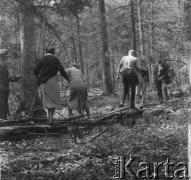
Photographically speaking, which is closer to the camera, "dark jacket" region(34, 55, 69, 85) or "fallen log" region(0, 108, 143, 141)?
"fallen log" region(0, 108, 143, 141)

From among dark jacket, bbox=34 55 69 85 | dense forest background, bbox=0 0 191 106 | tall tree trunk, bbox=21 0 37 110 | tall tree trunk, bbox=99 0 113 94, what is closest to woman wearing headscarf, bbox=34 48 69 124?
dark jacket, bbox=34 55 69 85

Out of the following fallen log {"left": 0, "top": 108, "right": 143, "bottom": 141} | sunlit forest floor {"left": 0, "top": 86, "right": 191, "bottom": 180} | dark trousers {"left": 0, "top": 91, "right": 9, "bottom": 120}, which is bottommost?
sunlit forest floor {"left": 0, "top": 86, "right": 191, "bottom": 180}

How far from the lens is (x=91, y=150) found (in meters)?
6.37

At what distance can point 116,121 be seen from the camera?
352 inches

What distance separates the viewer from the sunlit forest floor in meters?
5.27

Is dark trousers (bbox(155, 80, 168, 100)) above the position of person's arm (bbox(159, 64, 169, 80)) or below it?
below

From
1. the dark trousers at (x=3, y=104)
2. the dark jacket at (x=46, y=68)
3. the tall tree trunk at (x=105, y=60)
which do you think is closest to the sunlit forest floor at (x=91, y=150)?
the dark jacket at (x=46, y=68)

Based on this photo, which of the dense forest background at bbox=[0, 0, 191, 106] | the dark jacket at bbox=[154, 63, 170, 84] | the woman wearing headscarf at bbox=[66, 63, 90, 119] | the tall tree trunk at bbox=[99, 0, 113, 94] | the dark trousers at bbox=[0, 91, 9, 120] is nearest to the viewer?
the dense forest background at bbox=[0, 0, 191, 106]

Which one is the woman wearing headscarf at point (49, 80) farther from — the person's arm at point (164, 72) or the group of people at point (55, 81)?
the person's arm at point (164, 72)

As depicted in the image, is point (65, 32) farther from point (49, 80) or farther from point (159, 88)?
point (49, 80)

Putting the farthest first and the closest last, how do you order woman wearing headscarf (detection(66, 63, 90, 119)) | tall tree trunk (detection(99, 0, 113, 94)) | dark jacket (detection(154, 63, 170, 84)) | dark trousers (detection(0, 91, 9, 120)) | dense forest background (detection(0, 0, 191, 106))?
tall tree trunk (detection(99, 0, 113, 94))
dark jacket (detection(154, 63, 170, 84))
dark trousers (detection(0, 91, 9, 120))
woman wearing headscarf (detection(66, 63, 90, 119))
dense forest background (detection(0, 0, 191, 106))

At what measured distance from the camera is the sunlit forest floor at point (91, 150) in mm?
5271

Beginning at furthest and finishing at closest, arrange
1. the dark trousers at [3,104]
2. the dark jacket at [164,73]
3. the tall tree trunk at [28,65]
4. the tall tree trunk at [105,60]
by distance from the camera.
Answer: the tall tree trunk at [105,60] < the dark jacket at [164,73] < the tall tree trunk at [28,65] < the dark trousers at [3,104]

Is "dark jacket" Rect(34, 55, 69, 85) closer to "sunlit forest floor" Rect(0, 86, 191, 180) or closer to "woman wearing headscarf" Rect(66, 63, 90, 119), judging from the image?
"woman wearing headscarf" Rect(66, 63, 90, 119)
